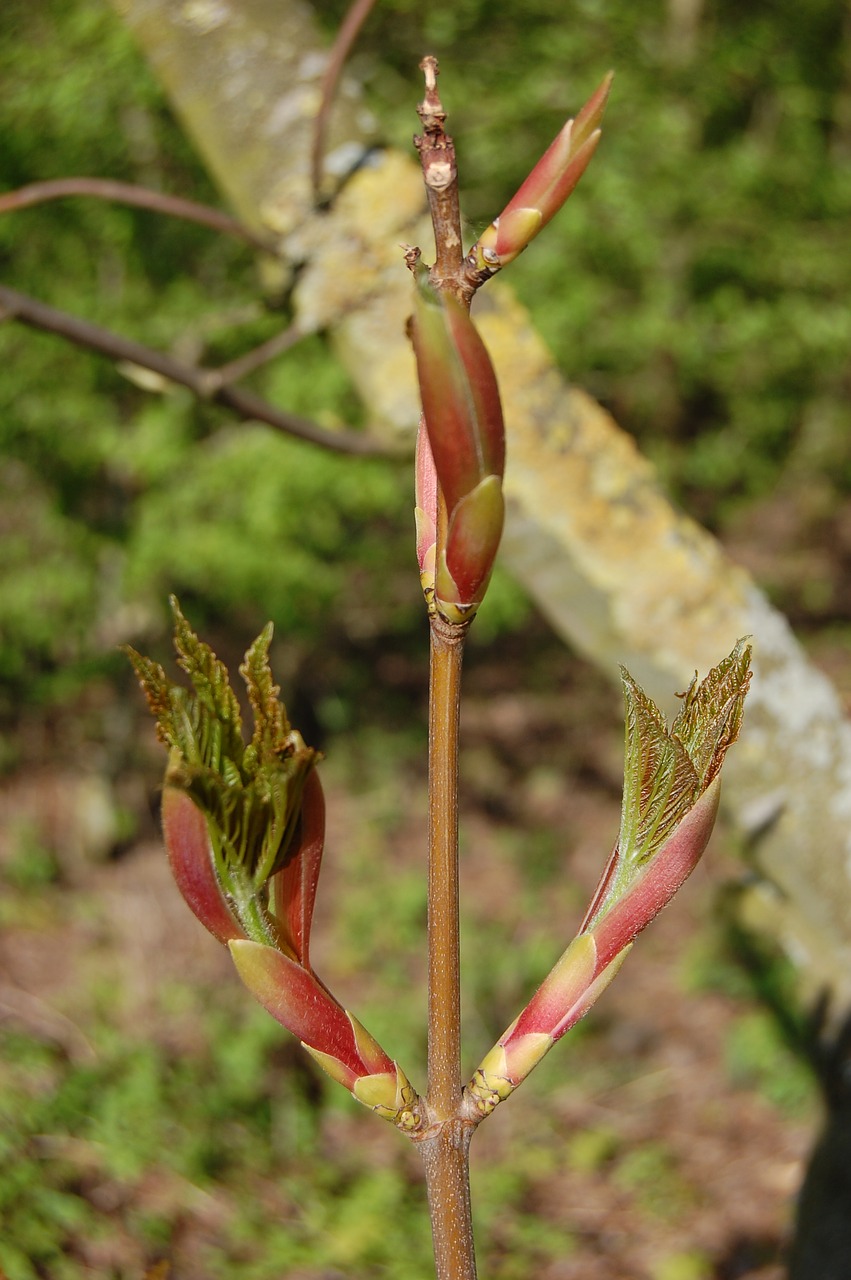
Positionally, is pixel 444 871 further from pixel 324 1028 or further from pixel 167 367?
pixel 167 367

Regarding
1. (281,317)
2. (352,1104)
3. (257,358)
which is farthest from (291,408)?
(352,1104)

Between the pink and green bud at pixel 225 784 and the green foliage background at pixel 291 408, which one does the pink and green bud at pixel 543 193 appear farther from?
the green foliage background at pixel 291 408

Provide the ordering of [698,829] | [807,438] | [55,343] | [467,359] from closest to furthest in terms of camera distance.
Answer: [467,359]
[698,829]
[55,343]
[807,438]

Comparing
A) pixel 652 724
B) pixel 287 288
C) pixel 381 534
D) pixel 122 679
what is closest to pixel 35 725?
pixel 122 679

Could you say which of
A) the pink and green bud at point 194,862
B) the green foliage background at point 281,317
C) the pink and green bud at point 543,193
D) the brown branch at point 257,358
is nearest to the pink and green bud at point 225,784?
the pink and green bud at point 194,862

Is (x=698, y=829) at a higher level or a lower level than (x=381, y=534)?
lower

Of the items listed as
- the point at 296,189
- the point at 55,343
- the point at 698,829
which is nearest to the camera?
the point at 698,829

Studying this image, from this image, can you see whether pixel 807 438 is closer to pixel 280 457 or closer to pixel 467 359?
pixel 280 457
